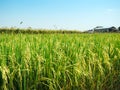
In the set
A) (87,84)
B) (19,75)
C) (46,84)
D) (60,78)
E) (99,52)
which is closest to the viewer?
(19,75)

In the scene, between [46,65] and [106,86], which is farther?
[106,86]

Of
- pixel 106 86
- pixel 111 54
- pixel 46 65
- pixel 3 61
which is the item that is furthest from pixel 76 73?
pixel 111 54

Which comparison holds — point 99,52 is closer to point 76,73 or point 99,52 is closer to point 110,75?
point 110,75

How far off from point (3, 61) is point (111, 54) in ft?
5.35

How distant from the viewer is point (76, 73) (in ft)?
9.29

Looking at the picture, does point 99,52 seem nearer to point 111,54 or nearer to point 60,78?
point 111,54

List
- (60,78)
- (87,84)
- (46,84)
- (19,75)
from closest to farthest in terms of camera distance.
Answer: (19,75), (46,84), (60,78), (87,84)

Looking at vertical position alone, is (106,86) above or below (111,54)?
below

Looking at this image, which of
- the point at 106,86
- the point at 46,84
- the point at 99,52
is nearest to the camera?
the point at 46,84

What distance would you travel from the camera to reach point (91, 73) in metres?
2.98

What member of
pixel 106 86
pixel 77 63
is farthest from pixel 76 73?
pixel 106 86

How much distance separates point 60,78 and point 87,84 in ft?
1.19

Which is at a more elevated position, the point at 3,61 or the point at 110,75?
the point at 3,61

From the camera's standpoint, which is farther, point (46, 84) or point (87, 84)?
point (87, 84)
